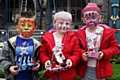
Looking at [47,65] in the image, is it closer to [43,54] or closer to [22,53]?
[43,54]

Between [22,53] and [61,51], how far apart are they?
462 mm

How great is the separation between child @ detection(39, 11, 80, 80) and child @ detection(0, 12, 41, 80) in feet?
0.40

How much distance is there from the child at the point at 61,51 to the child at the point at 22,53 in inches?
4.8

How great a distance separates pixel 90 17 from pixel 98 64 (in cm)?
59

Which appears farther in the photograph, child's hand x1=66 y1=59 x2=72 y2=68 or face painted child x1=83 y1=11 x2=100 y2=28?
face painted child x1=83 y1=11 x2=100 y2=28

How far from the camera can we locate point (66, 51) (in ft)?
11.4

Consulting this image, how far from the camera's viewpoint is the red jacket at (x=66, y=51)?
11.4 ft

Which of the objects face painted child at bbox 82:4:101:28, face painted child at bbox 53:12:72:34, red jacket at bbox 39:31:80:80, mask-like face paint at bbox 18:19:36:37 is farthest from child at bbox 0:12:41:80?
face painted child at bbox 82:4:101:28

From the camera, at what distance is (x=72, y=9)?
20375 mm

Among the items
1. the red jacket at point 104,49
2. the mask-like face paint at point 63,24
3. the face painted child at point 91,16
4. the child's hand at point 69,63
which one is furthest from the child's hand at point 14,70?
the face painted child at point 91,16

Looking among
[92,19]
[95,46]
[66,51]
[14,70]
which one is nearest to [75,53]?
[66,51]

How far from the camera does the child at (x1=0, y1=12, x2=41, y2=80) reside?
348 cm

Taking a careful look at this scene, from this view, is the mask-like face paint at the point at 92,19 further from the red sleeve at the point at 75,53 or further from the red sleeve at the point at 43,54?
the red sleeve at the point at 43,54

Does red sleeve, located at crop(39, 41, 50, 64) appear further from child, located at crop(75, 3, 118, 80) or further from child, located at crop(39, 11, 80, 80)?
child, located at crop(75, 3, 118, 80)
